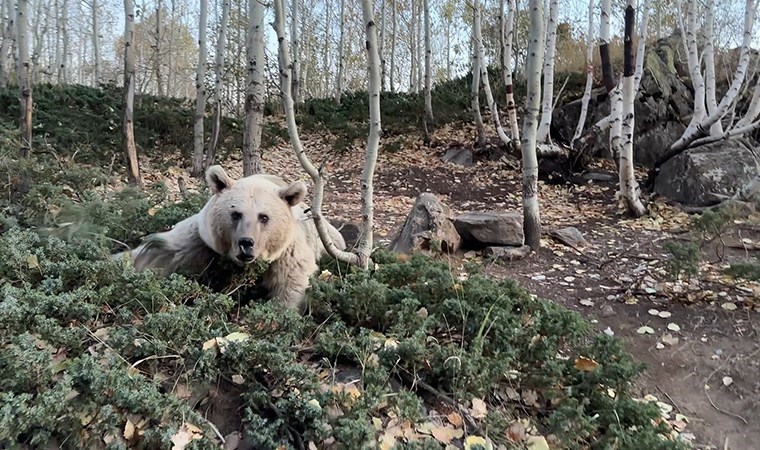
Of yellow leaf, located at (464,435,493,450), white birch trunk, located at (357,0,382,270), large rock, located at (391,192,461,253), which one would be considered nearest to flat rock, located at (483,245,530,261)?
large rock, located at (391,192,461,253)

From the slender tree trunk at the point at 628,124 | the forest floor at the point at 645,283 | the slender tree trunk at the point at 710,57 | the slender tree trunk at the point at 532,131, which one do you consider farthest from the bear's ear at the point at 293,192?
the slender tree trunk at the point at 710,57

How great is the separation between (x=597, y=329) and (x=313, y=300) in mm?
2607

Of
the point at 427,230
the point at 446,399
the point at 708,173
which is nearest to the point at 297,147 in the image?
the point at 446,399

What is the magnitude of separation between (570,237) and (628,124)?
2163 millimetres

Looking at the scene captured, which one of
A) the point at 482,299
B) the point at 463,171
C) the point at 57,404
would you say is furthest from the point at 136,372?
the point at 463,171

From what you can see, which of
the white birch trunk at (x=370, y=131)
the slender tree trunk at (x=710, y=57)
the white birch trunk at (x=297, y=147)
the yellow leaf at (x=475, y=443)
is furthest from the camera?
the slender tree trunk at (x=710, y=57)

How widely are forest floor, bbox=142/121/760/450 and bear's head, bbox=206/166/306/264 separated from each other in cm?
126

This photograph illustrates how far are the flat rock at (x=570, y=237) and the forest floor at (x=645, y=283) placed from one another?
0.42 feet

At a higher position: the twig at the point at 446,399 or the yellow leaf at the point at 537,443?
the twig at the point at 446,399

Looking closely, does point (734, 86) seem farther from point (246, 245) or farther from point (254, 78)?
point (246, 245)

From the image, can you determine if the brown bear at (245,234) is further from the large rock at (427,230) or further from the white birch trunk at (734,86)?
the white birch trunk at (734,86)

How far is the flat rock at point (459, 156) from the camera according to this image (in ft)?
40.8

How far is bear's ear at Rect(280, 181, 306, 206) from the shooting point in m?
3.83

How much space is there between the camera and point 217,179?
3750mm
